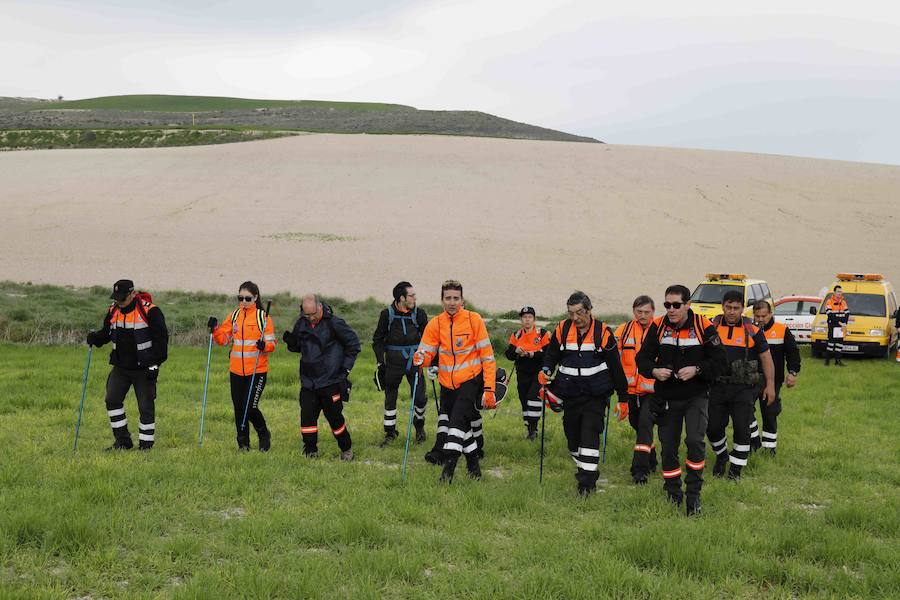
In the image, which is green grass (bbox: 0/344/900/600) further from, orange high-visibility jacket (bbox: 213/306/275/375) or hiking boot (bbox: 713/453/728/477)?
orange high-visibility jacket (bbox: 213/306/275/375)

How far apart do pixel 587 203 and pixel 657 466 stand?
39.2 meters

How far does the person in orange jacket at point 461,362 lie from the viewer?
28.7 feet

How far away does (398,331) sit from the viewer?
430 inches

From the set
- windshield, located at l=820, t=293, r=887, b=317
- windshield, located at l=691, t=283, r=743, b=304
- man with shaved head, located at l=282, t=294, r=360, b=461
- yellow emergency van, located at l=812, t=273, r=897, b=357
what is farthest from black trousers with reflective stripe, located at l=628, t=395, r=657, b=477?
windshield, located at l=820, t=293, r=887, b=317

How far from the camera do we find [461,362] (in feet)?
29.2

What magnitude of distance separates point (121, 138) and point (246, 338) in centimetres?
6695

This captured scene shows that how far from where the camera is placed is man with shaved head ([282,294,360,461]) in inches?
380

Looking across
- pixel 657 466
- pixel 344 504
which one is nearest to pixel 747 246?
pixel 657 466

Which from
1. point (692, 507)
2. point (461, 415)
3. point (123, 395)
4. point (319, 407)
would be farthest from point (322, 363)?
point (692, 507)

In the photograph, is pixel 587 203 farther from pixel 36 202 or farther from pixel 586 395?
pixel 586 395

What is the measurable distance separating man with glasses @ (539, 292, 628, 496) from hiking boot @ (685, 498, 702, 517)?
3.09 ft

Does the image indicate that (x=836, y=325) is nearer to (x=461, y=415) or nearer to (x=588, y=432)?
(x=588, y=432)

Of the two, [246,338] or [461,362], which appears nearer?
[461,362]

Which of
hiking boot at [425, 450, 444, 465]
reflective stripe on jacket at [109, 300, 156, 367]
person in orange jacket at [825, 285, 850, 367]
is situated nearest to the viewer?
reflective stripe on jacket at [109, 300, 156, 367]
